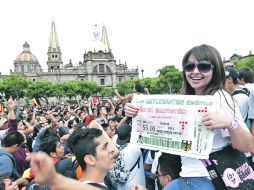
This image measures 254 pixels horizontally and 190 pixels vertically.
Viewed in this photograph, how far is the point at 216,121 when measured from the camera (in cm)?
233

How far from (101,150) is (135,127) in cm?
40

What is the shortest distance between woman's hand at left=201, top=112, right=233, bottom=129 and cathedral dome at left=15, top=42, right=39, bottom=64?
406 ft

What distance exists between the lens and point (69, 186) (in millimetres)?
1487

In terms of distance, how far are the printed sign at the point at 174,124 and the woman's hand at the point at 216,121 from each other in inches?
2.7

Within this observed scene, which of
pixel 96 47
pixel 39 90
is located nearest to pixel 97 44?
pixel 96 47

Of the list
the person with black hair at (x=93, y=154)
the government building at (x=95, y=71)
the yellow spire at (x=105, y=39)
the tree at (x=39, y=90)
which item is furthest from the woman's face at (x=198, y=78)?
the yellow spire at (x=105, y=39)

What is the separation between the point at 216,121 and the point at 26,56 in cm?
12632

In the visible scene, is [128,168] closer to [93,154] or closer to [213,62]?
[93,154]

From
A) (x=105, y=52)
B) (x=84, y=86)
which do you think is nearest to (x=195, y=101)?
(x=84, y=86)

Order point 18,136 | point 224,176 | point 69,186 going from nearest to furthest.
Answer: point 69,186 → point 224,176 → point 18,136

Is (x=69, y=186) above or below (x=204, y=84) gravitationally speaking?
below

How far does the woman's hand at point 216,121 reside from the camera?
232 cm

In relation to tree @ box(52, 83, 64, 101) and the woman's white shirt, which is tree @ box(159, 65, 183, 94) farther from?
the woman's white shirt

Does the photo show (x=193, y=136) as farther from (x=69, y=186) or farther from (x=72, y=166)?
(x=72, y=166)
